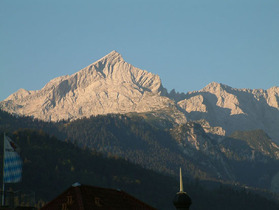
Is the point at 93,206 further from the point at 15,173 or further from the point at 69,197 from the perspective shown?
the point at 15,173

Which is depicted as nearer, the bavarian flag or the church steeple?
the church steeple

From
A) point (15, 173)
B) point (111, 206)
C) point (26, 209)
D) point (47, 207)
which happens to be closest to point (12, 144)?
point (15, 173)

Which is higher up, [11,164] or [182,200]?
[11,164]

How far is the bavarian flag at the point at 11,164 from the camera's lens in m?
74.0

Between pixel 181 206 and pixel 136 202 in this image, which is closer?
pixel 181 206

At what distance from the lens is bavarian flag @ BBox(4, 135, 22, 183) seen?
74000mm

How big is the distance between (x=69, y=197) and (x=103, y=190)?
16.9ft

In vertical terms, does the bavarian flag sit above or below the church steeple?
above

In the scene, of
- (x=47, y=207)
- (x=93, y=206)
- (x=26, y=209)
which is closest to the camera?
(x=93, y=206)

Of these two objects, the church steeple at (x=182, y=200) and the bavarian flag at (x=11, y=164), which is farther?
the bavarian flag at (x=11, y=164)

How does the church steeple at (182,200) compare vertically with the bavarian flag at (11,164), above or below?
below

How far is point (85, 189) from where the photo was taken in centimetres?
6162

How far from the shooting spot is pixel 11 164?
245 feet

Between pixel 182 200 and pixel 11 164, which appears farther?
Result: pixel 11 164
